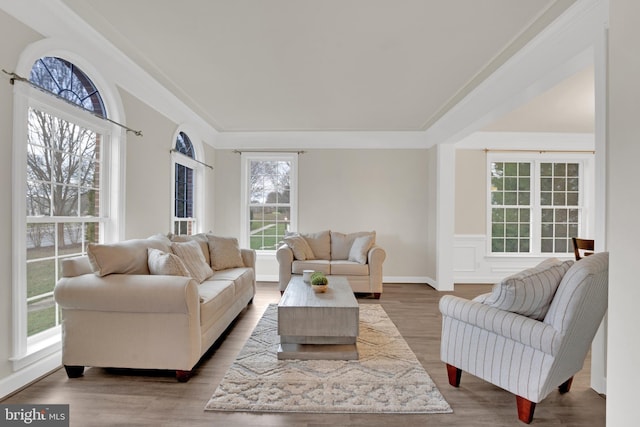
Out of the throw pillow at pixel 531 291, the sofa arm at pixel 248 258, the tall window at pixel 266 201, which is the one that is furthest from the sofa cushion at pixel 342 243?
the throw pillow at pixel 531 291

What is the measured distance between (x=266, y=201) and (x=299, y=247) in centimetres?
142

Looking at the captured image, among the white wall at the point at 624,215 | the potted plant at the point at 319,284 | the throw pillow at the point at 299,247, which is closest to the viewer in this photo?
the white wall at the point at 624,215

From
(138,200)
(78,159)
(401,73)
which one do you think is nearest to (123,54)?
(78,159)

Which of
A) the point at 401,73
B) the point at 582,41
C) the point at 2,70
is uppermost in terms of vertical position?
the point at 401,73

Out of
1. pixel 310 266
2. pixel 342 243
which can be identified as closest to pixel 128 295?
pixel 310 266

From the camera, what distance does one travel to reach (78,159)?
2812mm

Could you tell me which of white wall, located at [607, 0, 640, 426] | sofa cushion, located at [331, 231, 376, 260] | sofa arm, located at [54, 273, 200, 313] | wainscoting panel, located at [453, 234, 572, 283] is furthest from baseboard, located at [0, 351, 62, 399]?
wainscoting panel, located at [453, 234, 572, 283]

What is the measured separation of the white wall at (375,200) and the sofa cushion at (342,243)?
1.45ft

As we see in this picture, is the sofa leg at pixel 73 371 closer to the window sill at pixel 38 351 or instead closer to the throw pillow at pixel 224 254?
the window sill at pixel 38 351

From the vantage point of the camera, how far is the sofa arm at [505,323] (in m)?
1.71

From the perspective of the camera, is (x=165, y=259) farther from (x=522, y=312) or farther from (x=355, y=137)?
(x=355, y=137)

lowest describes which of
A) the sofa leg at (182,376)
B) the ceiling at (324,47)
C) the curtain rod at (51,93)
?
the sofa leg at (182,376)

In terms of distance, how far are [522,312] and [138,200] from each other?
365 cm

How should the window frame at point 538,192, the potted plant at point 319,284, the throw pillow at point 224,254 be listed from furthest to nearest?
the window frame at point 538,192 → the throw pillow at point 224,254 → the potted plant at point 319,284
